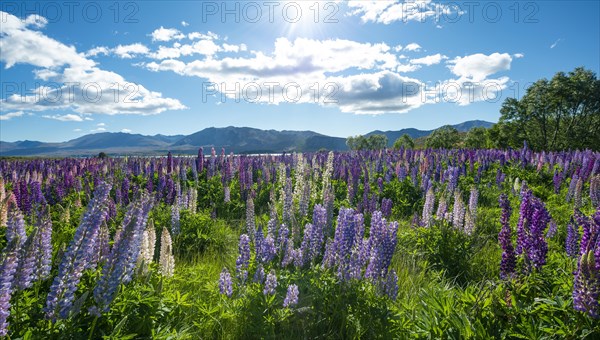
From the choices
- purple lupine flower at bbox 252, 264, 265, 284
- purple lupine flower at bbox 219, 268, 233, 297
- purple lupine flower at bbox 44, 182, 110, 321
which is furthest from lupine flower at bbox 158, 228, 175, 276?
purple lupine flower at bbox 44, 182, 110, 321

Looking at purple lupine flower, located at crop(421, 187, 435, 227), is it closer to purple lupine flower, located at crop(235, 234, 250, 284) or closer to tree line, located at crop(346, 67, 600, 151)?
purple lupine flower, located at crop(235, 234, 250, 284)

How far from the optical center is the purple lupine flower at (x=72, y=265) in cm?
246

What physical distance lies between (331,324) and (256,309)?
0.84m

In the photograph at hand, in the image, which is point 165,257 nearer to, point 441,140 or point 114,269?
point 114,269

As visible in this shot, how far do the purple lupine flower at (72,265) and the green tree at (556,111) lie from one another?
6211cm

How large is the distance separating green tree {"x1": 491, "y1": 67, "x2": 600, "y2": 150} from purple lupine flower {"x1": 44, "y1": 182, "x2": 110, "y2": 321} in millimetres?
62110

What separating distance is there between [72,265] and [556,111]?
2945 inches

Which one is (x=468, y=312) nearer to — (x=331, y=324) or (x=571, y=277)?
(x=571, y=277)

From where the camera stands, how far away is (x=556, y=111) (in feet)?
201

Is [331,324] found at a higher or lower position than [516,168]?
lower

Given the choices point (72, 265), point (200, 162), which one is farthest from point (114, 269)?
point (200, 162)

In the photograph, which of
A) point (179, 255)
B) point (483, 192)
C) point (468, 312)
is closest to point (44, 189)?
point (179, 255)

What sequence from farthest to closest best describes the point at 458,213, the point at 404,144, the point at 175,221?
the point at 404,144, the point at 175,221, the point at 458,213

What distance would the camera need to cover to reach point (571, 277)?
322 cm
